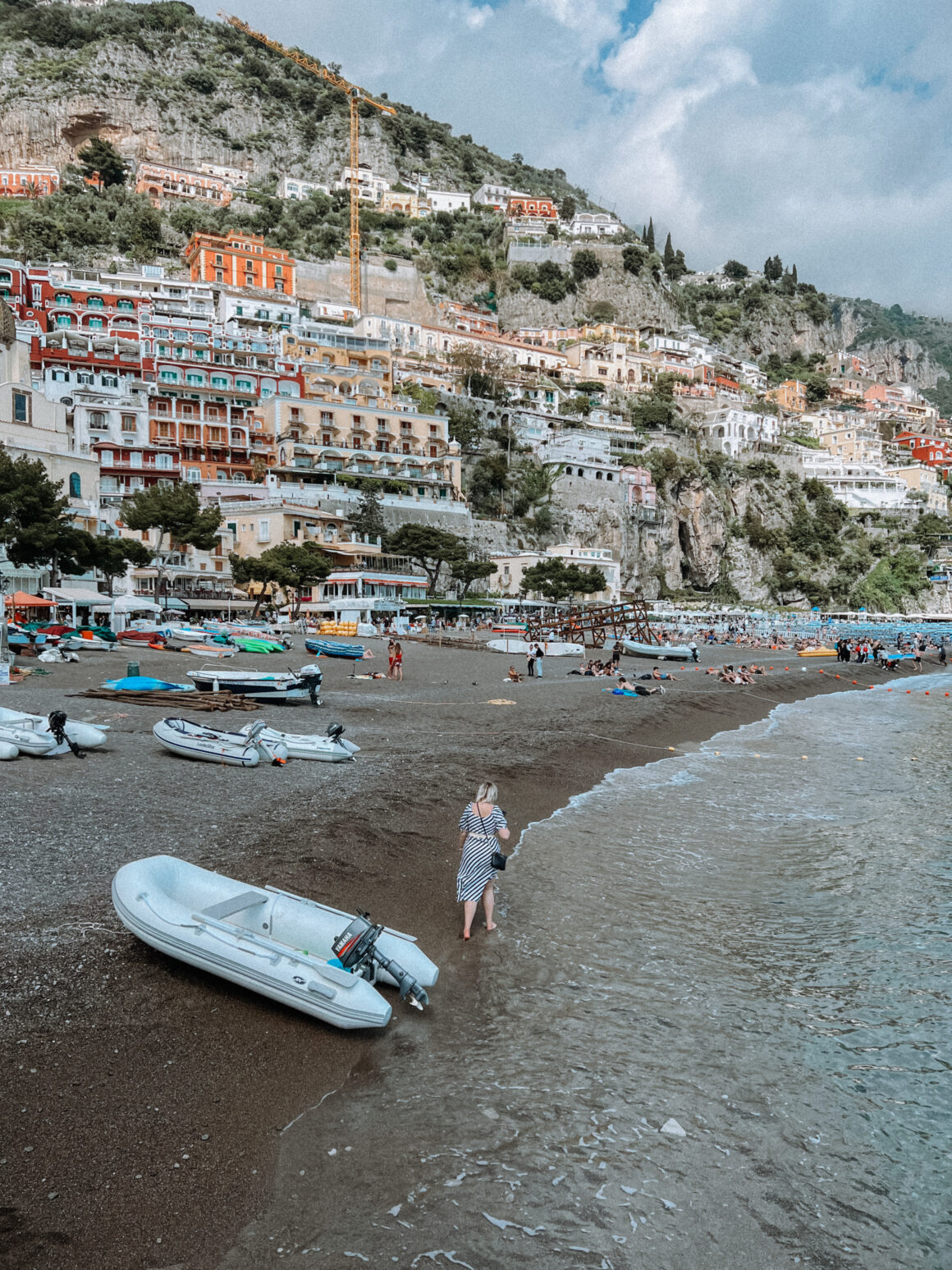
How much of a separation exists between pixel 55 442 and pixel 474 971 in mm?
40421

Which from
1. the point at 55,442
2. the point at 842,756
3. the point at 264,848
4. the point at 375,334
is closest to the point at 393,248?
the point at 375,334

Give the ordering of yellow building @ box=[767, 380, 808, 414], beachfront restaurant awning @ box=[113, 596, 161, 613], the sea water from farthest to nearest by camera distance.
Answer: yellow building @ box=[767, 380, 808, 414], beachfront restaurant awning @ box=[113, 596, 161, 613], the sea water

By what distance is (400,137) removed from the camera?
469 ft

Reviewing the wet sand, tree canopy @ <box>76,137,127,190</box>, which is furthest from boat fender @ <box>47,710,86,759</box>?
tree canopy @ <box>76,137,127,190</box>

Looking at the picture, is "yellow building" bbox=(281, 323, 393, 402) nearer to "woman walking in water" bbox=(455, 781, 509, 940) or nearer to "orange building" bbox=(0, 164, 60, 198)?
"orange building" bbox=(0, 164, 60, 198)

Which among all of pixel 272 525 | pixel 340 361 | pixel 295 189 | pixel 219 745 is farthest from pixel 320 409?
pixel 295 189

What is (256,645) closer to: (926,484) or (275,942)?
(275,942)

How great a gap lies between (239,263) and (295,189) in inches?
1525

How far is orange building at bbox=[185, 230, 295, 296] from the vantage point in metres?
88.2

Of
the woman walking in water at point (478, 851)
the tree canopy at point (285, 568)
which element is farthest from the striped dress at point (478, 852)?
the tree canopy at point (285, 568)

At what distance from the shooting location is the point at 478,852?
7094 mm

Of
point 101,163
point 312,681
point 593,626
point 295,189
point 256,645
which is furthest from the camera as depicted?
point 295,189

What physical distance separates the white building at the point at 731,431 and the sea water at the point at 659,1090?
96.1 m

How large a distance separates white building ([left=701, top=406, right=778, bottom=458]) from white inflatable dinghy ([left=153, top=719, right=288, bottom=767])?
308ft
